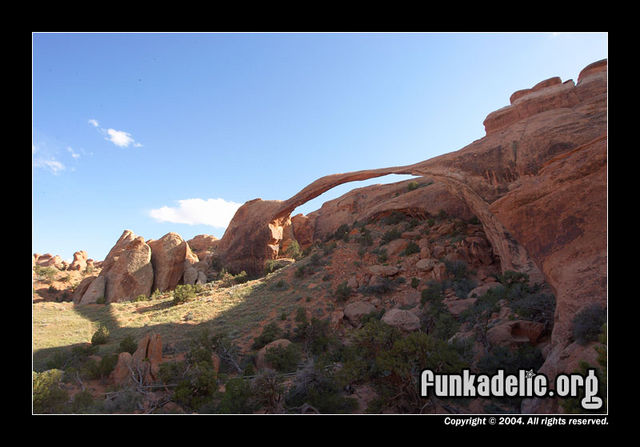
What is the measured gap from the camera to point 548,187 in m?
6.37

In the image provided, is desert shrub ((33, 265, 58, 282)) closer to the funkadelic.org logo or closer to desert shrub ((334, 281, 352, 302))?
desert shrub ((334, 281, 352, 302))

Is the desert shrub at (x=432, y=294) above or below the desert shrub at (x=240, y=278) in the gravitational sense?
above

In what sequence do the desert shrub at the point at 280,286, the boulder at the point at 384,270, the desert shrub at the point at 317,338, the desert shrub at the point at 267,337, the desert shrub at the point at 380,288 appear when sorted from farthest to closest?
the desert shrub at the point at 280,286 → the boulder at the point at 384,270 → the desert shrub at the point at 380,288 → the desert shrub at the point at 267,337 → the desert shrub at the point at 317,338

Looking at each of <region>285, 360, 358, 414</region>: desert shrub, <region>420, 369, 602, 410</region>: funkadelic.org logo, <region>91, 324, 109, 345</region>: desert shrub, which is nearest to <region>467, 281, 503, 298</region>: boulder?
<region>420, 369, 602, 410</region>: funkadelic.org logo

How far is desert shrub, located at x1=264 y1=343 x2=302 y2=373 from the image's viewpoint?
6.92 meters

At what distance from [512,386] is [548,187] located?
4.47 m

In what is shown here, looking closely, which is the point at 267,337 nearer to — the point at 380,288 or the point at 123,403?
the point at 123,403

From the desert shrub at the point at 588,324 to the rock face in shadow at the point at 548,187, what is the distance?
222mm

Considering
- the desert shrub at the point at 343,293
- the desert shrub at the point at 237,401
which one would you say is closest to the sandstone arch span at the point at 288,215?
the desert shrub at the point at 343,293

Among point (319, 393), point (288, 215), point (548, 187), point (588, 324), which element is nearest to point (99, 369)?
point (319, 393)

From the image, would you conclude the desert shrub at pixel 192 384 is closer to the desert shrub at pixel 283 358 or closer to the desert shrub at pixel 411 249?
the desert shrub at pixel 283 358

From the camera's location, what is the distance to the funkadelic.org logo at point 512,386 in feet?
10.5
